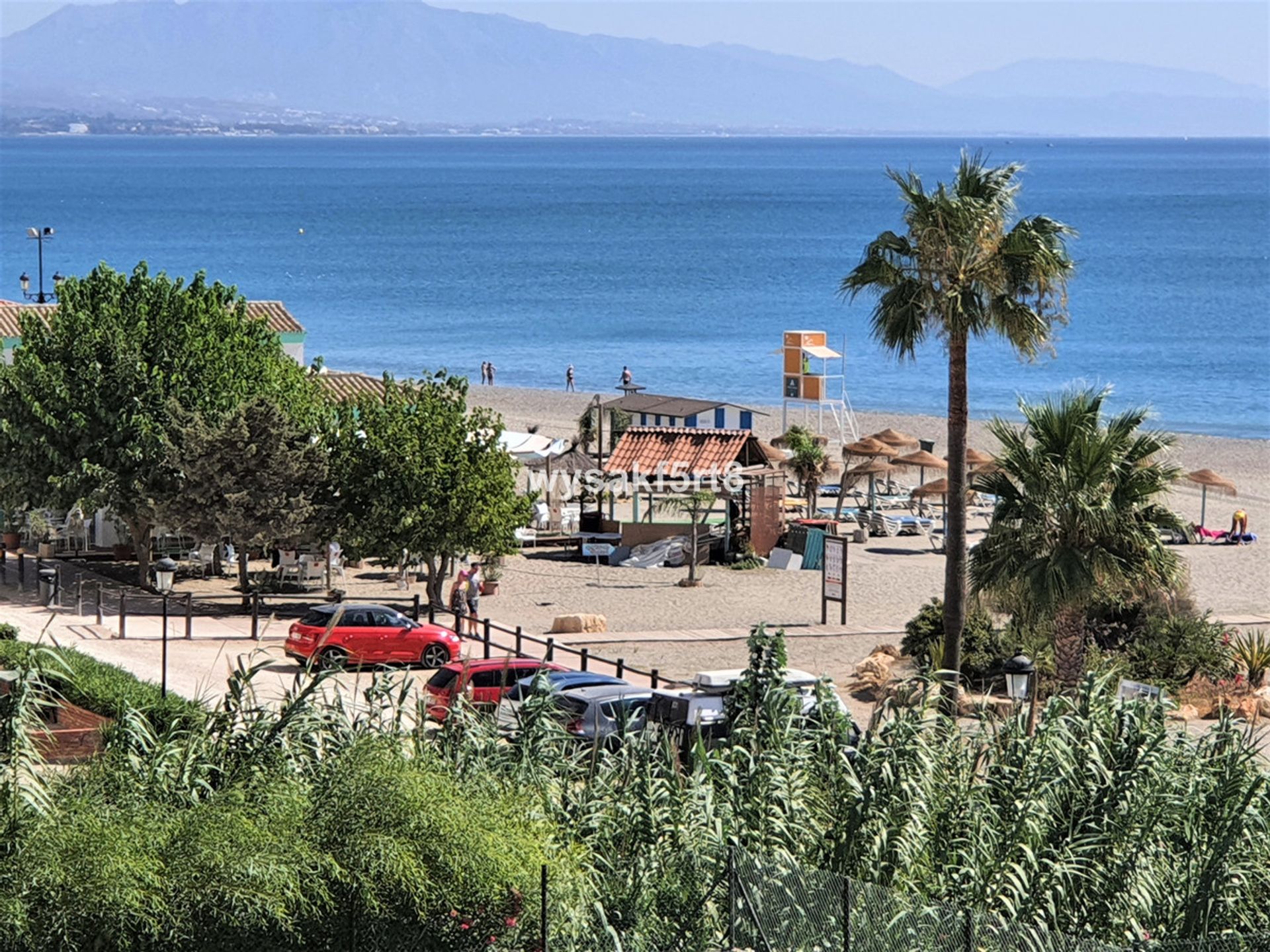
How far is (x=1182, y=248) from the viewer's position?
144750 millimetres

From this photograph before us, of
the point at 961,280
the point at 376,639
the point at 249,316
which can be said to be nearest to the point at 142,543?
the point at 376,639

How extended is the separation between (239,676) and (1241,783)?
7.73 metres

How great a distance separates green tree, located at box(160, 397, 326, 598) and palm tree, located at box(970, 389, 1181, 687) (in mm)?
11993

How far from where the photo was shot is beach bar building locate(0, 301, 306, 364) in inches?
1474

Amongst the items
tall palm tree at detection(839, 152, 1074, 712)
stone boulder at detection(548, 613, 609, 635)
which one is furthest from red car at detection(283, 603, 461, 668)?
tall palm tree at detection(839, 152, 1074, 712)

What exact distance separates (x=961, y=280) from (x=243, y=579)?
46.2 ft

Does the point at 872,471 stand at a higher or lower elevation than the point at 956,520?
higher

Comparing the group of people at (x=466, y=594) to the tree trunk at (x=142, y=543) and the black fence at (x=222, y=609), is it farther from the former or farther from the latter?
the tree trunk at (x=142, y=543)

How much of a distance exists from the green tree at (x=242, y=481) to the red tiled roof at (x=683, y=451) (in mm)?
10155

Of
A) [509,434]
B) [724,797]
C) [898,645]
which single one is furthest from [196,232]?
[724,797]

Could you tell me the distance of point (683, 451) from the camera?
37.9 metres

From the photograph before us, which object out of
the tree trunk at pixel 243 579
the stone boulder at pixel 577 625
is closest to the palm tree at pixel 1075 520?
the stone boulder at pixel 577 625

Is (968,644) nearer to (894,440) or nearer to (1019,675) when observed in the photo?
(1019,675)

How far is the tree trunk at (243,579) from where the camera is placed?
3012cm
